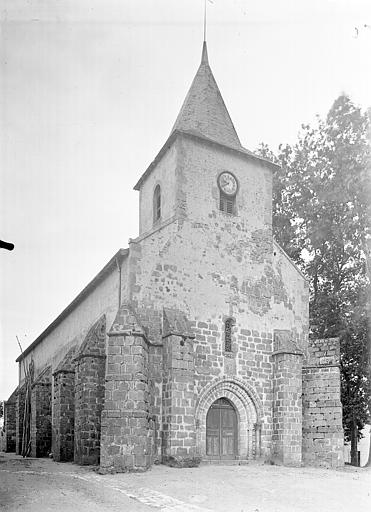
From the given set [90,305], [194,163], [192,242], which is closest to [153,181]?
[194,163]

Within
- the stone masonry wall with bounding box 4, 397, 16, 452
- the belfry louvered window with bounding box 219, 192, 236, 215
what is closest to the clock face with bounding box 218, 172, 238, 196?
the belfry louvered window with bounding box 219, 192, 236, 215

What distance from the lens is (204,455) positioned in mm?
19156

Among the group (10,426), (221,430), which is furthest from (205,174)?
(10,426)

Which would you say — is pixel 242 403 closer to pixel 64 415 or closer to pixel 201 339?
pixel 201 339

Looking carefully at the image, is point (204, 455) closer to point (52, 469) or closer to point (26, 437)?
point (52, 469)

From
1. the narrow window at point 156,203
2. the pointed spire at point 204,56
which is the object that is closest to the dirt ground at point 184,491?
the narrow window at point 156,203

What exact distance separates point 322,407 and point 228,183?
8.84 metres

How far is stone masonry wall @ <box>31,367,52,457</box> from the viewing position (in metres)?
25.5

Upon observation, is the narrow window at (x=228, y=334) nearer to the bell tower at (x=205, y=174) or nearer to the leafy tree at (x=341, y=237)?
the bell tower at (x=205, y=174)

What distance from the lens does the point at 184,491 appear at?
13328 millimetres

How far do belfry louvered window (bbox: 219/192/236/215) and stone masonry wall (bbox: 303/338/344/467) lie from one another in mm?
5908

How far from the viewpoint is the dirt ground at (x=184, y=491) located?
11.5 m

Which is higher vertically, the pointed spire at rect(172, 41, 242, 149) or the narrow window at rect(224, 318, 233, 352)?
the pointed spire at rect(172, 41, 242, 149)

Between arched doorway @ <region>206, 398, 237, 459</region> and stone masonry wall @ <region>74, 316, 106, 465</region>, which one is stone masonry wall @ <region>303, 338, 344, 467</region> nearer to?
arched doorway @ <region>206, 398, 237, 459</region>
